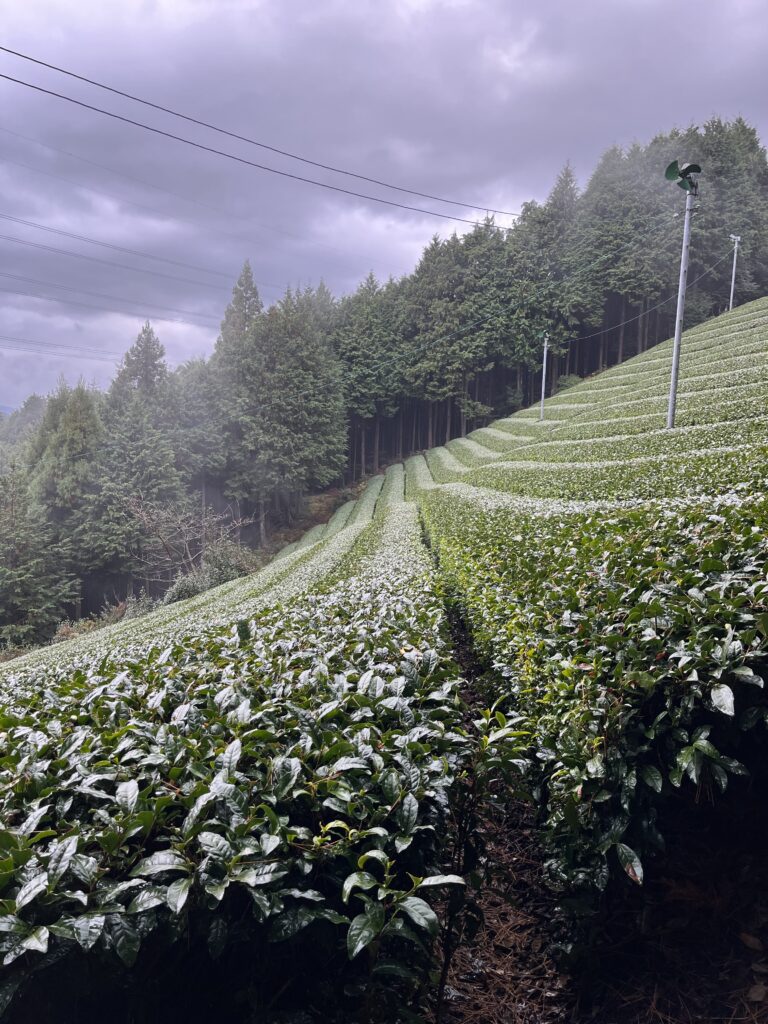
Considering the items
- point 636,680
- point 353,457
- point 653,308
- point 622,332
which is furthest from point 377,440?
point 636,680

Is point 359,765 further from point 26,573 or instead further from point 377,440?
point 377,440

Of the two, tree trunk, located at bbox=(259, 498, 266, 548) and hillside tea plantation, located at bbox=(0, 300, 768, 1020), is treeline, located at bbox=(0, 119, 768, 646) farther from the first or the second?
hillside tea plantation, located at bbox=(0, 300, 768, 1020)

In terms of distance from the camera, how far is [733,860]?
2.16 m

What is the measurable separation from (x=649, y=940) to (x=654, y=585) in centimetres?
136

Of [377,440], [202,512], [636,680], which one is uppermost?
[377,440]

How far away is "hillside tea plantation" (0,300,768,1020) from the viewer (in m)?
1.41

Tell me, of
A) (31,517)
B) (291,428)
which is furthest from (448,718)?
(291,428)

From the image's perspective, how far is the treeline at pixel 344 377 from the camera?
28.8 metres

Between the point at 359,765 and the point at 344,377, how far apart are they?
45.2m

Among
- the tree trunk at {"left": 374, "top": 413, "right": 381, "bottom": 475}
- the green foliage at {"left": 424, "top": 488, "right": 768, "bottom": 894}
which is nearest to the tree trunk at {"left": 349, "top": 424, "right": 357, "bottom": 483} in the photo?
the tree trunk at {"left": 374, "top": 413, "right": 381, "bottom": 475}

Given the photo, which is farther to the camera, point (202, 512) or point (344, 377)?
point (344, 377)

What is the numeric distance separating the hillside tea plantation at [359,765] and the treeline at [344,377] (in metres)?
22.7

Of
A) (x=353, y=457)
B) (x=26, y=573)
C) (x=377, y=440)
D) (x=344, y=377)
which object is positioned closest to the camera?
(x=26, y=573)

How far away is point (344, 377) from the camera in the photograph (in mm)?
45438
